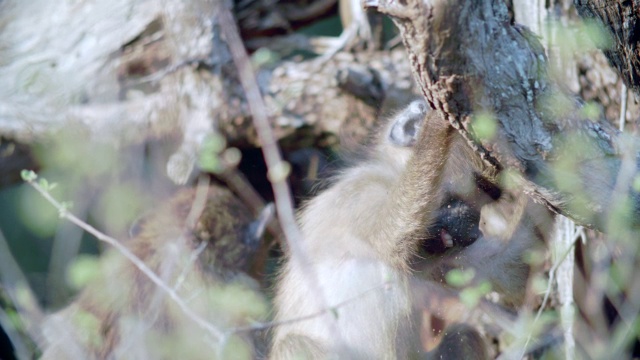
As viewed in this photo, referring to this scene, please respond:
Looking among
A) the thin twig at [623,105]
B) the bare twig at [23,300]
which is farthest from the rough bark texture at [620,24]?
the bare twig at [23,300]

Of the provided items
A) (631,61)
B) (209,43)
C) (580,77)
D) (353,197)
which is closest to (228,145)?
(209,43)

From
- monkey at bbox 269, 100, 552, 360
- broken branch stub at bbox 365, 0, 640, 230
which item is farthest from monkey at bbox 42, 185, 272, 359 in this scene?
broken branch stub at bbox 365, 0, 640, 230

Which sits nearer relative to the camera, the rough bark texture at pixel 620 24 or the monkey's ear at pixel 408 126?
the rough bark texture at pixel 620 24

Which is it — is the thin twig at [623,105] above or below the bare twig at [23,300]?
below

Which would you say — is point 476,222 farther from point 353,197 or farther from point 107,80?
point 107,80

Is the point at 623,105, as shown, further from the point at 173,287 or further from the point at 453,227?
the point at 173,287

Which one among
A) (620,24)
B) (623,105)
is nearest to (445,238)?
(620,24)

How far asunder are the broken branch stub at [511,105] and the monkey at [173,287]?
2.59 metres

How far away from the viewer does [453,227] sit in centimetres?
447

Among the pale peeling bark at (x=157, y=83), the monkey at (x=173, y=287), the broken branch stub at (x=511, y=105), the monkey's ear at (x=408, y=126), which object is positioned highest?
the broken branch stub at (x=511, y=105)

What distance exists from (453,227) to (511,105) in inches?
58.2

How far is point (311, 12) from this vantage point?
324 inches

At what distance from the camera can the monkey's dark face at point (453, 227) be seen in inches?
174

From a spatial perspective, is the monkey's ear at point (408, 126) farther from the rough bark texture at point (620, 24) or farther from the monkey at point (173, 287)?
the monkey at point (173, 287)
